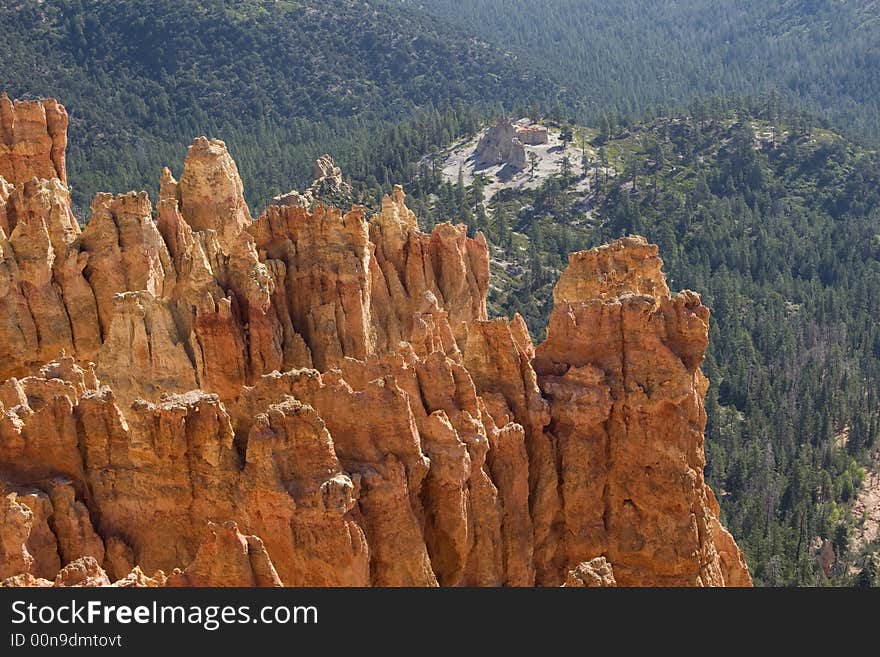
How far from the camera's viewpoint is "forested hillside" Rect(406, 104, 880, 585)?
9156cm

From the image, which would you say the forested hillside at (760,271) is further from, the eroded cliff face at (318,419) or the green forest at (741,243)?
the eroded cliff face at (318,419)

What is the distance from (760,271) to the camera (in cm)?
15450

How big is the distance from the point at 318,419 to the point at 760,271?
441 ft

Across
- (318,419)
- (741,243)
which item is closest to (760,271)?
(741,243)

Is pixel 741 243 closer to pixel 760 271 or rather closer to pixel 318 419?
pixel 760 271

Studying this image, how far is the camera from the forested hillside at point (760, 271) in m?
91.6

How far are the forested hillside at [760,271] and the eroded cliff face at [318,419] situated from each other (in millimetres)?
37055

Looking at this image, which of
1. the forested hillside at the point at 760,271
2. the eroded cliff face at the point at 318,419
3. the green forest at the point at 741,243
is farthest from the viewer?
the green forest at the point at 741,243

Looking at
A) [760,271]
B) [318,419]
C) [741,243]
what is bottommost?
[760,271]

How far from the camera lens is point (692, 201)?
174 metres

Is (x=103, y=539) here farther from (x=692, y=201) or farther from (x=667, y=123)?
(x=667, y=123)

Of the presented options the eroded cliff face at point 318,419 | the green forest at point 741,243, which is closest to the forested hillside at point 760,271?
the green forest at point 741,243
